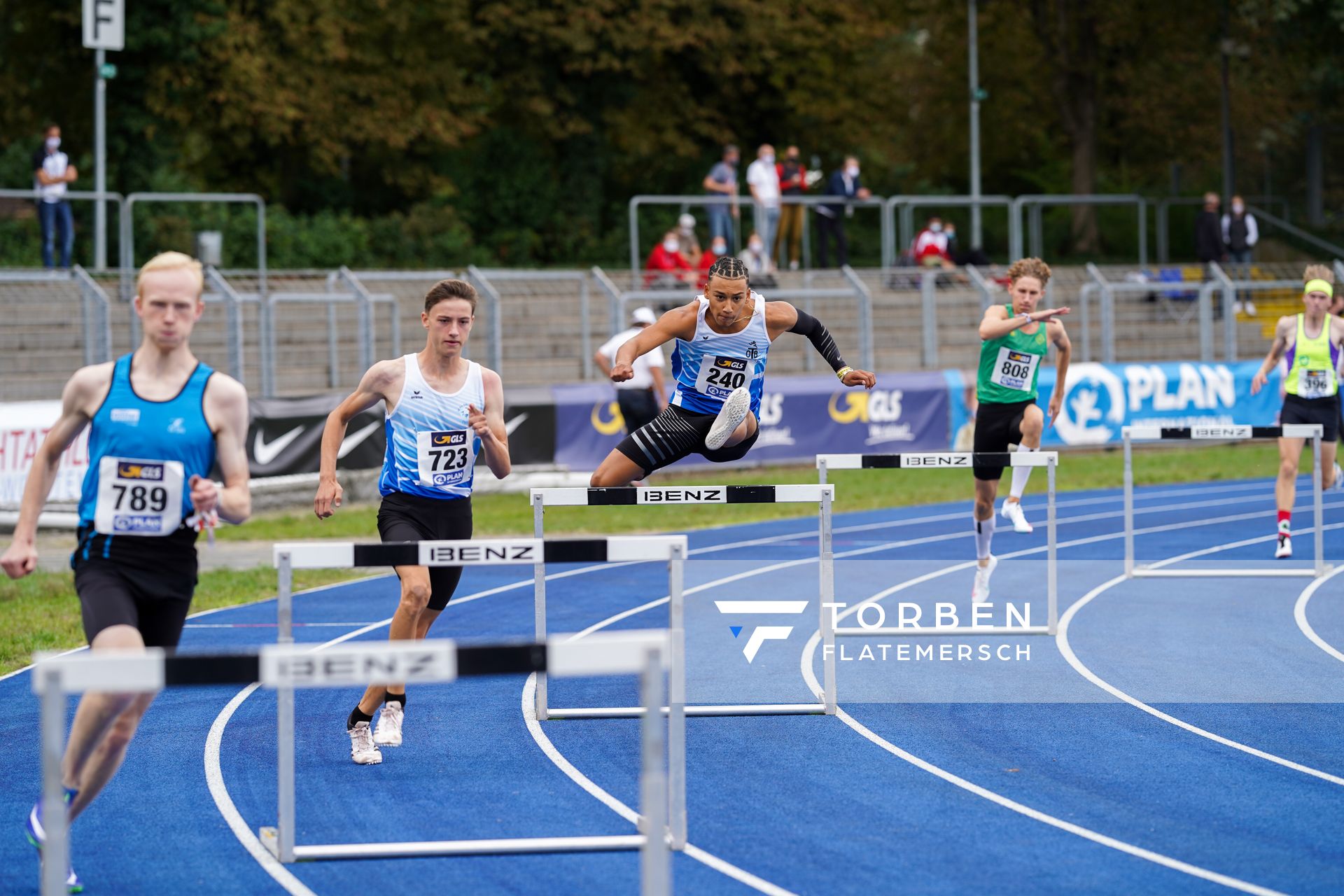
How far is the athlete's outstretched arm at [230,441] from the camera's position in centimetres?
553

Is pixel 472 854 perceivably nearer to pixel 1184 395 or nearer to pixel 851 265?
pixel 1184 395

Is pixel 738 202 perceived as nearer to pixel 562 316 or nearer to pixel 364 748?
pixel 562 316

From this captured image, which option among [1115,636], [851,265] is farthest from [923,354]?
[1115,636]

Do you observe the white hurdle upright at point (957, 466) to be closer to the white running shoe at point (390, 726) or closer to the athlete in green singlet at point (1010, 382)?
the athlete in green singlet at point (1010, 382)

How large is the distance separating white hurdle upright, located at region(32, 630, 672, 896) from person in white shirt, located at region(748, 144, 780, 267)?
20.8 meters

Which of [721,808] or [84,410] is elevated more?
[84,410]

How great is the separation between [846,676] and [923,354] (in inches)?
575

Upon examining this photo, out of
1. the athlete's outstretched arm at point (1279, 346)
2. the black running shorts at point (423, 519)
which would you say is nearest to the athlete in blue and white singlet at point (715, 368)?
the black running shorts at point (423, 519)

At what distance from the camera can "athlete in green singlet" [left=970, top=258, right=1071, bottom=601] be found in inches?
451

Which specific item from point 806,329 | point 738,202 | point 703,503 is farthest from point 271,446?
point 703,503

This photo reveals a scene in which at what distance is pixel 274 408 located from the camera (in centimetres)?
1789

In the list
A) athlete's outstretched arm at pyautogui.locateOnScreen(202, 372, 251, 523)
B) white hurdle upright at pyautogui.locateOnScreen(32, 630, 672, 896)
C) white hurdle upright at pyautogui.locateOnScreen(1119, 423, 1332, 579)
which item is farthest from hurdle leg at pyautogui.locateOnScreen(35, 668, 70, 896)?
white hurdle upright at pyautogui.locateOnScreen(1119, 423, 1332, 579)

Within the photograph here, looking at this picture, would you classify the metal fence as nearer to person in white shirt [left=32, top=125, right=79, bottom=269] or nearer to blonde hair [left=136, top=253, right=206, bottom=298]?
person in white shirt [left=32, top=125, right=79, bottom=269]

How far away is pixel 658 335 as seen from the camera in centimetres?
883
